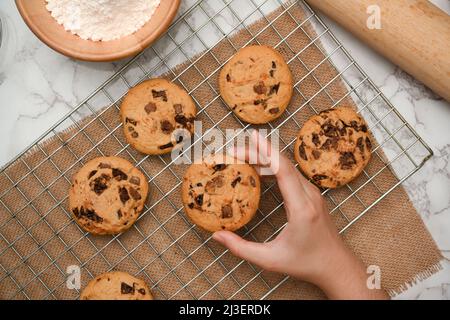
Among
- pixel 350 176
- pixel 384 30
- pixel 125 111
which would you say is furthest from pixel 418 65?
pixel 125 111

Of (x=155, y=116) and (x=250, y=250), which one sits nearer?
(x=250, y=250)

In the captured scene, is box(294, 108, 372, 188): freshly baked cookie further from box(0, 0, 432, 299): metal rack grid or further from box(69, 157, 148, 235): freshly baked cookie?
box(69, 157, 148, 235): freshly baked cookie

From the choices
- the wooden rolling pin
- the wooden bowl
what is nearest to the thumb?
the wooden bowl

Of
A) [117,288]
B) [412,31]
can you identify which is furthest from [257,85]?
[117,288]

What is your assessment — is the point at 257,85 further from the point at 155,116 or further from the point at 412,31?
the point at 412,31

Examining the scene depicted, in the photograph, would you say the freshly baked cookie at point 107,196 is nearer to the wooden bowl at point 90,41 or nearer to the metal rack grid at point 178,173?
the metal rack grid at point 178,173
